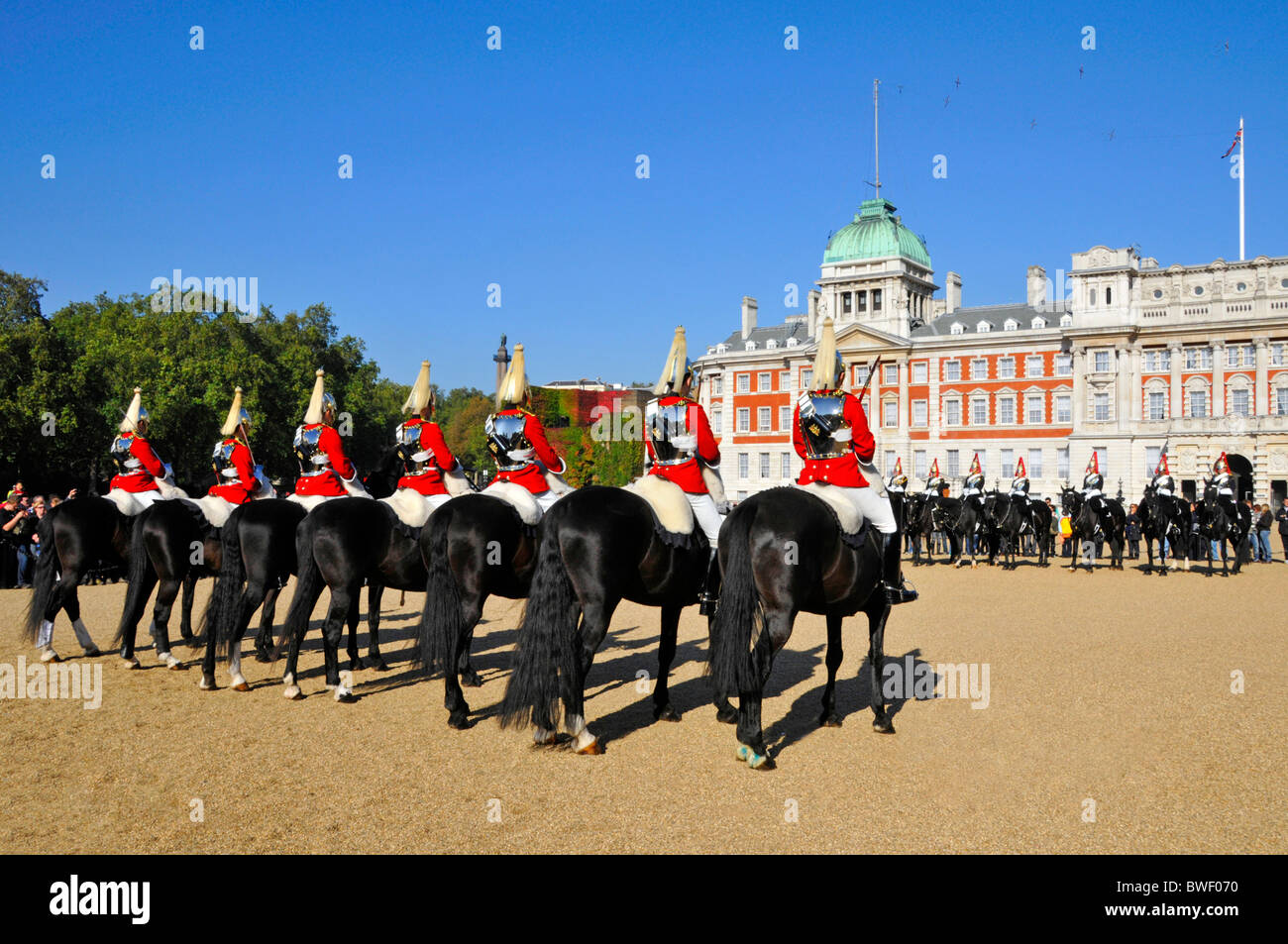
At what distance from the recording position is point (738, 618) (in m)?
7.73

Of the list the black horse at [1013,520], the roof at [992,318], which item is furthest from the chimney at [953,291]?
the black horse at [1013,520]

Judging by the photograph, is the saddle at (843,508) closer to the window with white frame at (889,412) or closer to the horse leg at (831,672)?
the horse leg at (831,672)

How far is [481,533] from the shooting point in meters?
9.09

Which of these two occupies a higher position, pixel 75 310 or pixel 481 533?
pixel 75 310

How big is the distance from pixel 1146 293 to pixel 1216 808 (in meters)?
63.8

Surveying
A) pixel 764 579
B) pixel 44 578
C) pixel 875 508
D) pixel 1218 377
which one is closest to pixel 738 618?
pixel 764 579

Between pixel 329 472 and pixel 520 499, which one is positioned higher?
pixel 329 472

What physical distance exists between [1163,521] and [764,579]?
21548 mm

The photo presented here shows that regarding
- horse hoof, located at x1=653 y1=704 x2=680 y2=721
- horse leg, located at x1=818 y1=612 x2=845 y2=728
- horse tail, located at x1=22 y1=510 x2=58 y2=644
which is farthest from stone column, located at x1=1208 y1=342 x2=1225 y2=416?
horse tail, located at x1=22 y1=510 x2=58 y2=644

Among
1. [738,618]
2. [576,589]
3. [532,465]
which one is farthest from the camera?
[532,465]

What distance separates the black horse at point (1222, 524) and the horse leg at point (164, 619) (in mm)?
24093

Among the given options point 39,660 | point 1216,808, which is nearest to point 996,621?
point 1216,808

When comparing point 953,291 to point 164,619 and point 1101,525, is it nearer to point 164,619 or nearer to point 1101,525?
point 1101,525
